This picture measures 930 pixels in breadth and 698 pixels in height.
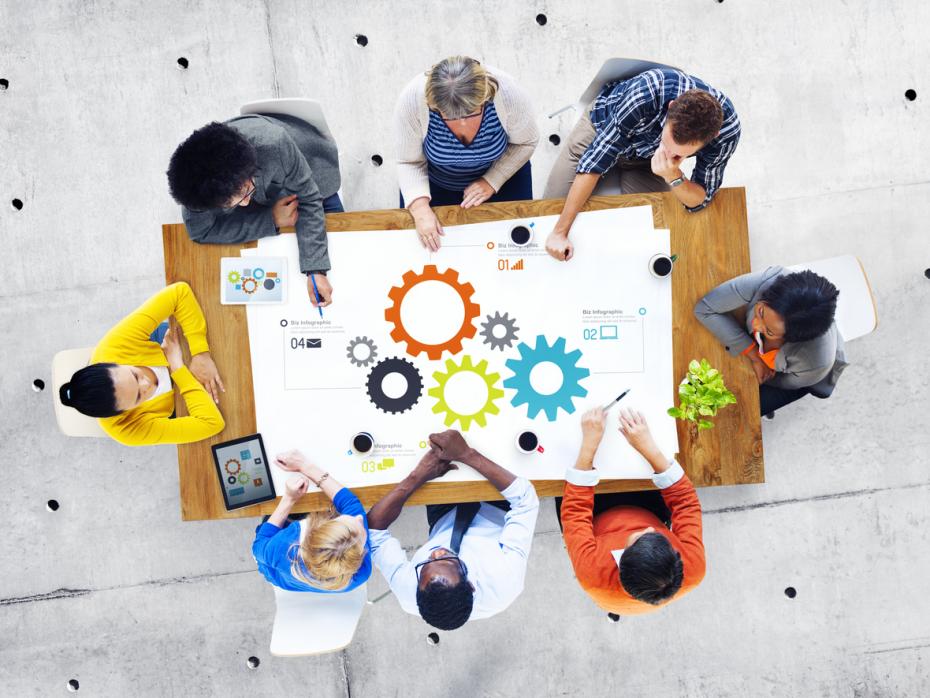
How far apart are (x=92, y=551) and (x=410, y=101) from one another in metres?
2.43

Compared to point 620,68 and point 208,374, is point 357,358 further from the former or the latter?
point 620,68

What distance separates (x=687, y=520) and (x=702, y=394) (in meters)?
0.43

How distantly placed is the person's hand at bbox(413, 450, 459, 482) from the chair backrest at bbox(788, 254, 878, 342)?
1.51 m

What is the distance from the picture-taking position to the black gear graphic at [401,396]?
201 centimetres

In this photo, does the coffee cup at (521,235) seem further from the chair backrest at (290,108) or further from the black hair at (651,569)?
the black hair at (651,569)

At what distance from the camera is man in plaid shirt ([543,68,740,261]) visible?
1.66 m

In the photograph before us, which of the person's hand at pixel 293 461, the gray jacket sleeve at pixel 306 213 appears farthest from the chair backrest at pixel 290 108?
the person's hand at pixel 293 461

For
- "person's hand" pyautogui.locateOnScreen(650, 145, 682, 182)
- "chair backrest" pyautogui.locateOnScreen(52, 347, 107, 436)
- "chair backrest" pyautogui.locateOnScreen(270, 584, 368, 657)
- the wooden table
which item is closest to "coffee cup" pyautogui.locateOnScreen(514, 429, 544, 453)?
the wooden table

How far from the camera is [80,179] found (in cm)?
276

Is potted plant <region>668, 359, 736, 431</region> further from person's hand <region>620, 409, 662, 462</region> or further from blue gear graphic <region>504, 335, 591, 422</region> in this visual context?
blue gear graphic <region>504, 335, 591, 422</region>

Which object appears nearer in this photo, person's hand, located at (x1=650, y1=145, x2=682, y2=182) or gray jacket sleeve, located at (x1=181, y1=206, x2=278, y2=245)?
person's hand, located at (x1=650, y1=145, x2=682, y2=182)

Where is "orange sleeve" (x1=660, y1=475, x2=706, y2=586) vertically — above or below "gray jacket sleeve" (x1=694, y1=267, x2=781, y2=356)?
below

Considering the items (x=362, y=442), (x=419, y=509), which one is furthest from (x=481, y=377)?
(x=419, y=509)

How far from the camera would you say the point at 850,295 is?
2242 millimetres
